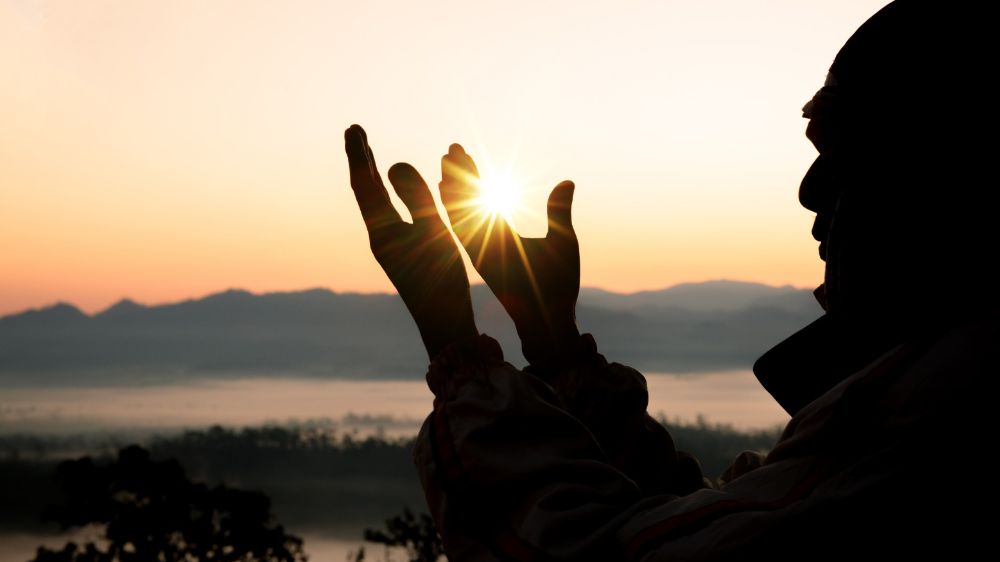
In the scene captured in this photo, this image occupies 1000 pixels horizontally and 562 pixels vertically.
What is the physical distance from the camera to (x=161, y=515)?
17.6m

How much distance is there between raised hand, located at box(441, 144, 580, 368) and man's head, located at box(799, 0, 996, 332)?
739 mm

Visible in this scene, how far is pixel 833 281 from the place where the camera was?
5.64ft

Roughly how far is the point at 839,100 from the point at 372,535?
16322 mm

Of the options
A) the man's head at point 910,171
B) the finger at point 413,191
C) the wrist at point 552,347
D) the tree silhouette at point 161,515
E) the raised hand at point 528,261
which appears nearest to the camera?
the man's head at point 910,171

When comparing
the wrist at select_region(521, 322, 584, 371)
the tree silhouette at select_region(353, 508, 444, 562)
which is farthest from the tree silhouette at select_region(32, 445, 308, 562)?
the wrist at select_region(521, 322, 584, 371)

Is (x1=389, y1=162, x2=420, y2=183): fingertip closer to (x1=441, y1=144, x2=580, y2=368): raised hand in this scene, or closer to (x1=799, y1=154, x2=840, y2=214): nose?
(x1=441, y1=144, x2=580, y2=368): raised hand

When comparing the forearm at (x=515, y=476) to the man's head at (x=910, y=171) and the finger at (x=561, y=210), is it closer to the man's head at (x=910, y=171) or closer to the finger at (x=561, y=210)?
the man's head at (x=910, y=171)

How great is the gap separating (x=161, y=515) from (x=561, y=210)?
1730cm

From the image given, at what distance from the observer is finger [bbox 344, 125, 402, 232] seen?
6.40ft

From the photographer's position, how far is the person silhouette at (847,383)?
1.39 metres

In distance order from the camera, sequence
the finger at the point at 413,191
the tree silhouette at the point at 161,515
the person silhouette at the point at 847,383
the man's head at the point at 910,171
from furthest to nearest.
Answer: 1. the tree silhouette at the point at 161,515
2. the finger at the point at 413,191
3. the man's head at the point at 910,171
4. the person silhouette at the point at 847,383

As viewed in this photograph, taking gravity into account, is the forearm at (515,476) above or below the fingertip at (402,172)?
below

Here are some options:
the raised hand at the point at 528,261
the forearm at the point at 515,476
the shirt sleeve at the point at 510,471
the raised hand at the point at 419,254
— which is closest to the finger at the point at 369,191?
the raised hand at the point at 419,254

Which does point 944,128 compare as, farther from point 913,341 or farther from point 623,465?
point 623,465
